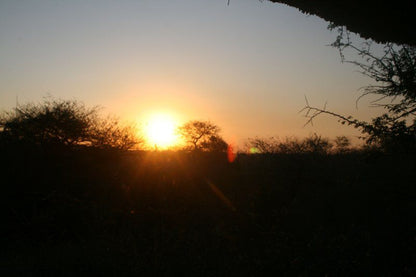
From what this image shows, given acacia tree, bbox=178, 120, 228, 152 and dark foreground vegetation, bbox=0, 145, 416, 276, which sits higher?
acacia tree, bbox=178, 120, 228, 152

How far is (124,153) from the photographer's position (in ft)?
65.5

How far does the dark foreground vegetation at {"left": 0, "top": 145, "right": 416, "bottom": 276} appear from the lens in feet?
20.1

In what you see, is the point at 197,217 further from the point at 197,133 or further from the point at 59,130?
the point at 197,133

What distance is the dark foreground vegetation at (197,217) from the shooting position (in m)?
6.12

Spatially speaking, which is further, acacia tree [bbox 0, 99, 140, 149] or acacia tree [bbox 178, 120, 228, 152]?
acacia tree [bbox 178, 120, 228, 152]

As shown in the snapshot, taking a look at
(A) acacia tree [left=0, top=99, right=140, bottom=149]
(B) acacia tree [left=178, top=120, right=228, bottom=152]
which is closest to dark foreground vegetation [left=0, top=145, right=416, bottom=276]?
(A) acacia tree [left=0, top=99, right=140, bottom=149]

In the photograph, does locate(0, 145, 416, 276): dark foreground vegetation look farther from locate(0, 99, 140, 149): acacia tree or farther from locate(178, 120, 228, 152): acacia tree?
locate(178, 120, 228, 152): acacia tree

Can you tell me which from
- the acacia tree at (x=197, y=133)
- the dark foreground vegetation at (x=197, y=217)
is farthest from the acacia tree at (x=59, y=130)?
the acacia tree at (x=197, y=133)

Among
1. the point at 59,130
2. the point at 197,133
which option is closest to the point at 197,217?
the point at 59,130

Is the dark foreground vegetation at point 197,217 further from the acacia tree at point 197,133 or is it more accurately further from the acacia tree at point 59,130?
the acacia tree at point 197,133

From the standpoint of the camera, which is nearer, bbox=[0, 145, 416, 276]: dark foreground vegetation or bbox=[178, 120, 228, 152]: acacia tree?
bbox=[0, 145, 416, 276]: dark foreground vegetation

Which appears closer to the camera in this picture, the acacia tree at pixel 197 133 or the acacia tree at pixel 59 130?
the acacia tree at pixel 59 130

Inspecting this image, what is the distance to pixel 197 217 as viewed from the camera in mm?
11789

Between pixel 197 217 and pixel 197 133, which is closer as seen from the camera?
pixel 197 217
